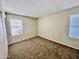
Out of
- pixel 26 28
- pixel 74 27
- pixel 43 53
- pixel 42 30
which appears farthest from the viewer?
pixel 42 30

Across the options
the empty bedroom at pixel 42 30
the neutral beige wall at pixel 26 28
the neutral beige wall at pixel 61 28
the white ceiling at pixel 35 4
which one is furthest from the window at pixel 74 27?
the neutral beige wall at pixel 26 28

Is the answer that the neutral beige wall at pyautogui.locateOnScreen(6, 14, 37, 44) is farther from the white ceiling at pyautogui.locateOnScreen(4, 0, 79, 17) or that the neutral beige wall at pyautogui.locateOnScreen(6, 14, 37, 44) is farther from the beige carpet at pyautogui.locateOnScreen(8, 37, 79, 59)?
the white ceiling at pyautogui.locateOnScreen(4, 0, 79, 17)

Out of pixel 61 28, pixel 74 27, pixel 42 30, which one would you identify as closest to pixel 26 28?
pixel 42 30

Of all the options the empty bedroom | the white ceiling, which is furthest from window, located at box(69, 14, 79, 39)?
the white ceiling

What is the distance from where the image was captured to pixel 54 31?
12.7ft

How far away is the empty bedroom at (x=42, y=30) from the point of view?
2.11 metres

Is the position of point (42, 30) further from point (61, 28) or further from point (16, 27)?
point (16, 27)

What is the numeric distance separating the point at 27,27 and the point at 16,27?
103 centimetres

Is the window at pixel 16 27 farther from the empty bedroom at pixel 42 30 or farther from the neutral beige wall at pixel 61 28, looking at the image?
the neutral beige wall at pixel 61 28

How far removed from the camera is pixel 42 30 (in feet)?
16.8

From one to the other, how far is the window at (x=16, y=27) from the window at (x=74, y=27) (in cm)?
322

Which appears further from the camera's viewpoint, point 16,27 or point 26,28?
point 26,28

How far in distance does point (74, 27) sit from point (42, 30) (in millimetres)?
2742

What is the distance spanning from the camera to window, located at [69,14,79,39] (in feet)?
8.86
